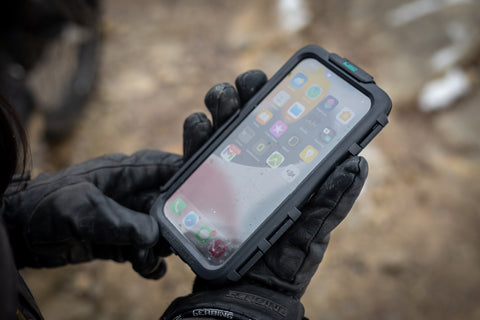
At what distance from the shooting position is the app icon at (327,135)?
101 centimetres

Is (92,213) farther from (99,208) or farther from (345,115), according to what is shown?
(345,115)

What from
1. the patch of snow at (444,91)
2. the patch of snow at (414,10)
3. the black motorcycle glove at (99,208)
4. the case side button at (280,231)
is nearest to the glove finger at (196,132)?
the black motorcycle glove at (99,208)

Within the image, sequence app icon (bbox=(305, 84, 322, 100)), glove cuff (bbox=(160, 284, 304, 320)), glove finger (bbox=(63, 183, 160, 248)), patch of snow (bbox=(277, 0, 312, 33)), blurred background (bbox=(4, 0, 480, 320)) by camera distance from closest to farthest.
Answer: glove cuff (bbox=(160, 284, 304, 320))
glove finger (bbox=(63, 183, 160, 248))
app icon (bbox=(305, 84, 322, 100))
blurred background (bbox=(4, 0, 480, 320))
patch of snow (bbox=(277, 0, 312, 33))

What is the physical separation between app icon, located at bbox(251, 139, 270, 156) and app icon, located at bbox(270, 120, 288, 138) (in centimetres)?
4

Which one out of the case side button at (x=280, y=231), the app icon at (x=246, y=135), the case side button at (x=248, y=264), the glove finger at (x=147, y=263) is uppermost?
the app icon at (x=246, y=135)

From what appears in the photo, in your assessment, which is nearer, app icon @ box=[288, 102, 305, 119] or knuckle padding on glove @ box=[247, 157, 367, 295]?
knuckle padding on glove @ box=[247, 157, 367, 295]

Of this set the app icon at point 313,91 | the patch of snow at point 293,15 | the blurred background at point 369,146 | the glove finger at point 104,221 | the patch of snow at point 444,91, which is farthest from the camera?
the patch of snow at point 293,15

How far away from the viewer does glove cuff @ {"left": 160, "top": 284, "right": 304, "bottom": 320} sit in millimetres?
887

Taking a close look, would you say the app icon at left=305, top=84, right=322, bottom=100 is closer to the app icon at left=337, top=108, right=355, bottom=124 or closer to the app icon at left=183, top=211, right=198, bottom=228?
the app icon at left=337, top=108, right=355, bottom=124

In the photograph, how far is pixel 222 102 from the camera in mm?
1109

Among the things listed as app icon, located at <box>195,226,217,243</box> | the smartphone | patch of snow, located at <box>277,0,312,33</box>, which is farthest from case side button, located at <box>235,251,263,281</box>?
patch of snow, located at <box>277,0,312,33</box>

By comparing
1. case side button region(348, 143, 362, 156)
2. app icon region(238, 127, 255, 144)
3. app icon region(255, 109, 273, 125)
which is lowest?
app icon region(238, 127, 255, 144)

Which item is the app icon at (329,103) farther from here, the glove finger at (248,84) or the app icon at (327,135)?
the glove finger at (248,84)

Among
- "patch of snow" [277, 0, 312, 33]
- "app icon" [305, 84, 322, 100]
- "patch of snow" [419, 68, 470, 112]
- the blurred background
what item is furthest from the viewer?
"patch of snow" [277, 0, 312, 33]
